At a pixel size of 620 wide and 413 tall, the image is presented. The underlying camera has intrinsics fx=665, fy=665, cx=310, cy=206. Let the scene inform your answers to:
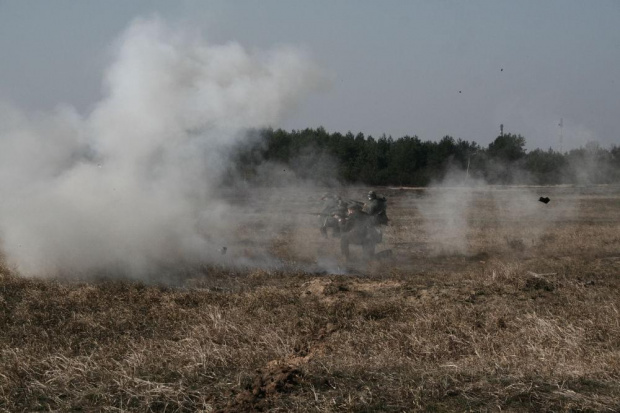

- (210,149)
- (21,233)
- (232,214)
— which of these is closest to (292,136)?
(232,214)

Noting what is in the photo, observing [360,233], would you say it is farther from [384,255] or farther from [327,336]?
[327,336]

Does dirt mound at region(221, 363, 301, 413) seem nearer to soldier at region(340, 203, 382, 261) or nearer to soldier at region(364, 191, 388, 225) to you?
Answer: soldier at region(340, 203, 382, 261)

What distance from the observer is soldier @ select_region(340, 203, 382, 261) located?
54.5 feet

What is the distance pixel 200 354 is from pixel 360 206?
11.0 meters

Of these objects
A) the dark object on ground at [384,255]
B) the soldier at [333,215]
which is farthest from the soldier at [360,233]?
the soldier at [333,215]

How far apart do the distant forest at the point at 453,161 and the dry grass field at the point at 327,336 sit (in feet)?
38.9

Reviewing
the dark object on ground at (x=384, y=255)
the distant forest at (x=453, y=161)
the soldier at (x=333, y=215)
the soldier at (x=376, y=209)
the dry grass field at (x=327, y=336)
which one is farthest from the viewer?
the distant forest at (x=453, y=161)

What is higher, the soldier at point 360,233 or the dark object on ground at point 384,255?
the soldier at point 360,233

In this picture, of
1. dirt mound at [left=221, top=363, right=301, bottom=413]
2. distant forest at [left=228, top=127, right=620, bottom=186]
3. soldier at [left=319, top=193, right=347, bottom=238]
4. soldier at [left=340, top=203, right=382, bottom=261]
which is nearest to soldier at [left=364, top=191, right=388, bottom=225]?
soldier at [left=340, top=203, right=382, bottom=261]

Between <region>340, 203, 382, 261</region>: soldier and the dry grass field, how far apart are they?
1.73 ft

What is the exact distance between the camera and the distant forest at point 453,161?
2909 cm

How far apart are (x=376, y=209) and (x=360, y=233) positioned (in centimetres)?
95

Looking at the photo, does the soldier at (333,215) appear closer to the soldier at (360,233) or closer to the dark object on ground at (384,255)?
the soldier at (360,233)

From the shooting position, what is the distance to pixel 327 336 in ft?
27.9
